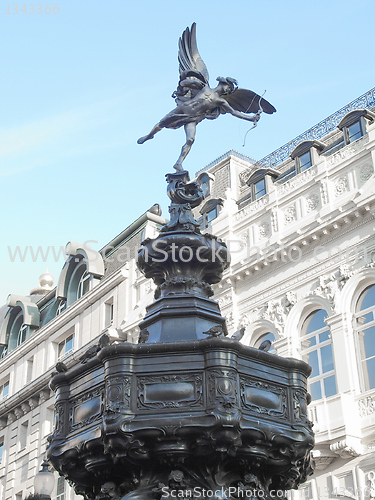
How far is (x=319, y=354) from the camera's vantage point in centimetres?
2497

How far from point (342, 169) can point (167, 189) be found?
1890 cm

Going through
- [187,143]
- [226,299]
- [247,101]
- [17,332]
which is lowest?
[187,143]

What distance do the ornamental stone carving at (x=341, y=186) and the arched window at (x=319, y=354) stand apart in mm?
4142

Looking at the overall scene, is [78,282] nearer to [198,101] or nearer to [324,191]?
[324,191]

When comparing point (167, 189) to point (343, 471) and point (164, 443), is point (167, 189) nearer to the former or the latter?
point (164, 443)

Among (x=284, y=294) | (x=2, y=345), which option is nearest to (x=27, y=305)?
(x=2, y=345)

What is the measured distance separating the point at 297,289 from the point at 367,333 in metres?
3.46

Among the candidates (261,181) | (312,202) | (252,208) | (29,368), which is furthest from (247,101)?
(29,368)

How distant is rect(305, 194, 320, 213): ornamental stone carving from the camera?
1067 inches

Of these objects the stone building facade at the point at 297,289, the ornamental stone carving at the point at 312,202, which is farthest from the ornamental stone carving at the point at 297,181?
the ornamental stone carving at the point at 312,202

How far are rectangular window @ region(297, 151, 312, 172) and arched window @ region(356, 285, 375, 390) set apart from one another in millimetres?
6892

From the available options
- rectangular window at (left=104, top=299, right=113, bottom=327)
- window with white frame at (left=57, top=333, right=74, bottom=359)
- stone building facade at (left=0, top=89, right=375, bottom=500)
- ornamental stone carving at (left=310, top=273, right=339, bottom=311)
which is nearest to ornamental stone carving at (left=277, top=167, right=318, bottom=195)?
stone building facade at (left=0, top=89, right=375, bottom=500)

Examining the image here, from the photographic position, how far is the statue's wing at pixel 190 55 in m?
9.49

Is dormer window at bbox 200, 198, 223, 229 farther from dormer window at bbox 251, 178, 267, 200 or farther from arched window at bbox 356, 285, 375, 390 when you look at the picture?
arched window at bbox 356, 285, 375, 390
